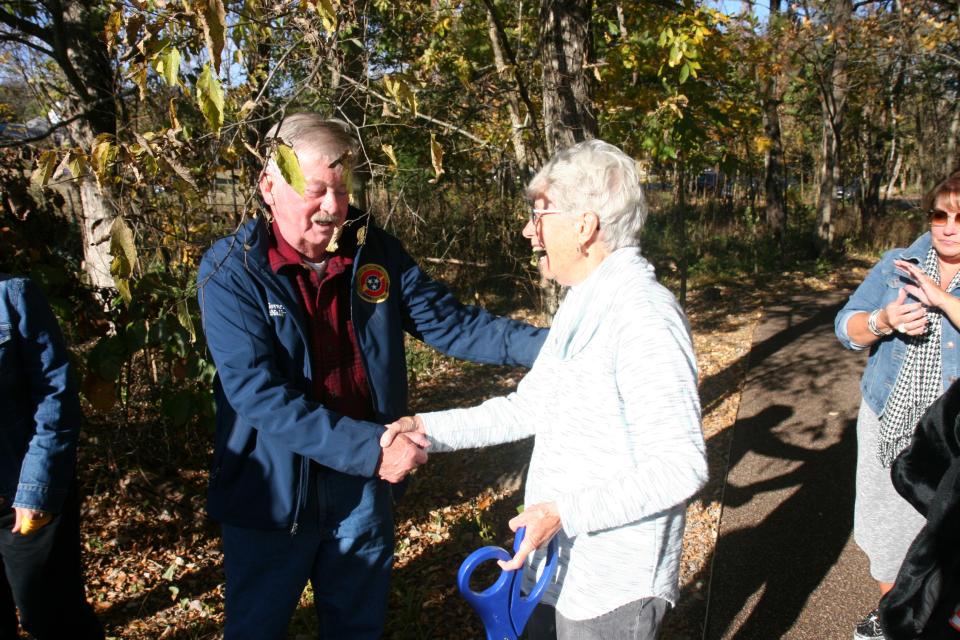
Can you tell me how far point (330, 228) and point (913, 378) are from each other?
81.8 inches

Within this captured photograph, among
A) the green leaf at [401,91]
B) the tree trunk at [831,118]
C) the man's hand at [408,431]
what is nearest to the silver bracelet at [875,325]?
the man's hand at [408,431]

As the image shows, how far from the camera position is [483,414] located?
2018mm

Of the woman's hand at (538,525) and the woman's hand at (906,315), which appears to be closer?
the woman's hand at (538,525)

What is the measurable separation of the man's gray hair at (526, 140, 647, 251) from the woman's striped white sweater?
6 cm

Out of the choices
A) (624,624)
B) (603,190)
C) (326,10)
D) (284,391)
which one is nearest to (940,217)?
(603,190)

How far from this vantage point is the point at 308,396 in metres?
1.97

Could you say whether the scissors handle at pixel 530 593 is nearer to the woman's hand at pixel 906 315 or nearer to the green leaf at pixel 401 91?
the green leaf at pixel 401 91

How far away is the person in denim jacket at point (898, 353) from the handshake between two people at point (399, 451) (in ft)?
5.64

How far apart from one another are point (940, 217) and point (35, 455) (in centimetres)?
313

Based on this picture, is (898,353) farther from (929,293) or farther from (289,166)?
(289,166)

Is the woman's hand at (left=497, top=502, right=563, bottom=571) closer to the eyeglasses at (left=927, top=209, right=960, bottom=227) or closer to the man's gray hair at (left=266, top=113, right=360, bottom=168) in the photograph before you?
the man's gray hair at (left=266, top=113, right=360, bottom=168)

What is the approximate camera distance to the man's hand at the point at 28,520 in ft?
7.02

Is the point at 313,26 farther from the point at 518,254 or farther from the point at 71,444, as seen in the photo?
the point at 518,254

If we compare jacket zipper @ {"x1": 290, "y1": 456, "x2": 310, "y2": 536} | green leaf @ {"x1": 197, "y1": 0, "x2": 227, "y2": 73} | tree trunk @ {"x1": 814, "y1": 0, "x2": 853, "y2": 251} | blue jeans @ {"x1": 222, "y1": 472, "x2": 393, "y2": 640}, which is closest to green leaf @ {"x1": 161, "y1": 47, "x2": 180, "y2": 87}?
green leaf @ {"x1": 197, "y1": 0, "x2": 227, "y2": 73}
